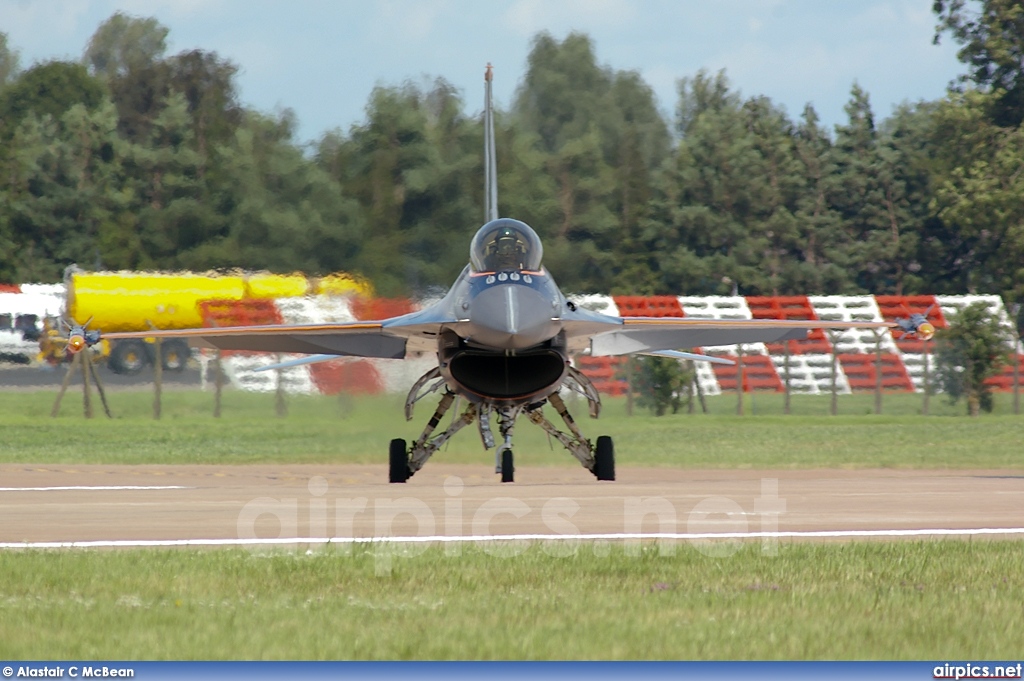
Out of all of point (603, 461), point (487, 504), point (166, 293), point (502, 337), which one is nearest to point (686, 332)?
point (603, 461)

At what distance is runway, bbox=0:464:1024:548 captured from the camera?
13.3 metres

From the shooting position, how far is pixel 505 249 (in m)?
17.0

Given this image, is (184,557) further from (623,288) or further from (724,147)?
(724,147)

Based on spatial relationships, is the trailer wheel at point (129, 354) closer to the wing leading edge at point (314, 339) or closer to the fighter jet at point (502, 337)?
the fighter jet at point (502, 337)

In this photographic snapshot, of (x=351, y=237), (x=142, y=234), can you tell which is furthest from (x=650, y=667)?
(x=142, y=234)

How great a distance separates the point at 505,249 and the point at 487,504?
303 centimetres

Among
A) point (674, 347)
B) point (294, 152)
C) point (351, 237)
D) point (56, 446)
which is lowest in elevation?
point (56, 446)

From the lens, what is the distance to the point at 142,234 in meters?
40.1

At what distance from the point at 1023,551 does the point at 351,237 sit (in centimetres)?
1833

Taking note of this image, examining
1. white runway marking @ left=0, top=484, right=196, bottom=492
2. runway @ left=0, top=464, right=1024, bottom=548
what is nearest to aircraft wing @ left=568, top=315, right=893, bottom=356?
runway @ left=0, top=464, right=1024, bottom=548

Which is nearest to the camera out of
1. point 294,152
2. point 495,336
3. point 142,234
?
point 495,336

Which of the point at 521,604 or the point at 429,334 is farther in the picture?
the point at 429,334

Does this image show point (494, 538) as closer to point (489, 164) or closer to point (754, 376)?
point (489, 164)

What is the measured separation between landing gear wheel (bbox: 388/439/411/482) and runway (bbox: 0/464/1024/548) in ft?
0.95
